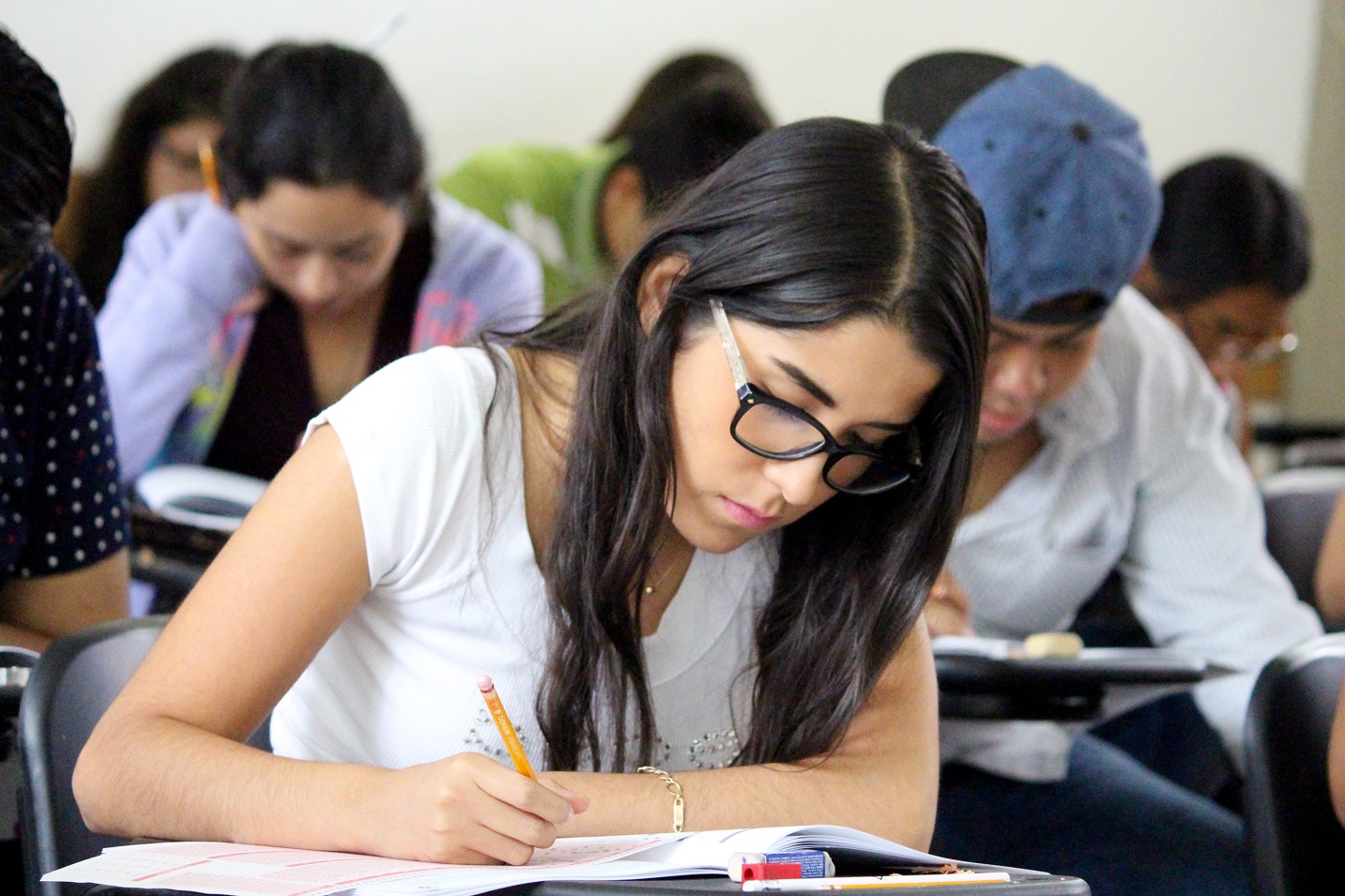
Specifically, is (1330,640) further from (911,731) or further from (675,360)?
(675,360)

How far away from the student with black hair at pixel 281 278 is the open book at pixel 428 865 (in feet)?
4.81

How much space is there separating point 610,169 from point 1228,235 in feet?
3.96

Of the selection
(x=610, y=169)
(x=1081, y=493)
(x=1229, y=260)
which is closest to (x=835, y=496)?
(x=1081, y=493)

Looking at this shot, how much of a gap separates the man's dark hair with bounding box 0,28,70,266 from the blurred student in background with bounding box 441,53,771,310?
53.0 inches

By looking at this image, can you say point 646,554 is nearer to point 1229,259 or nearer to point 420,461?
point 420,461

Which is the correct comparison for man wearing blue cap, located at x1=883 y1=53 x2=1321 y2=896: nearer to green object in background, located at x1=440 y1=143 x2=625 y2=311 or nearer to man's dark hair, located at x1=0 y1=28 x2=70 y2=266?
man's dark hair, located at x1=0 y1=28 x2=70 y2=266

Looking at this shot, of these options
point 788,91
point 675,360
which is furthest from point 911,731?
point 788,91

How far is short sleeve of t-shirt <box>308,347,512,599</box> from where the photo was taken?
3.74 feet

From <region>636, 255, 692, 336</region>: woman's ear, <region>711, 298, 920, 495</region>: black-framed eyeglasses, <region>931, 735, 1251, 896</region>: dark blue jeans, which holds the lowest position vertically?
<region>931, 735, 1251, 896</region>: dark blue jeans

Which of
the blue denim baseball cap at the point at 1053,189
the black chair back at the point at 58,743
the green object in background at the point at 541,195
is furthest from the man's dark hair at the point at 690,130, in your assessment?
the black chair back at the point at 58,743

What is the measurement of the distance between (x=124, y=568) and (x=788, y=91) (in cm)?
304

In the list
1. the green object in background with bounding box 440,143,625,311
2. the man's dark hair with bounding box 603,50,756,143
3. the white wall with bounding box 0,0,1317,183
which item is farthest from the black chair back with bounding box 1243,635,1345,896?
the man's dark hair with bounding box 603,50,756,143

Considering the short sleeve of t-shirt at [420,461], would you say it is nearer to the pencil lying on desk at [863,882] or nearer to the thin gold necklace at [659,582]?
the thin gold necklace at [659,582]

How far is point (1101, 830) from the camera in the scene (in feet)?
5.42
